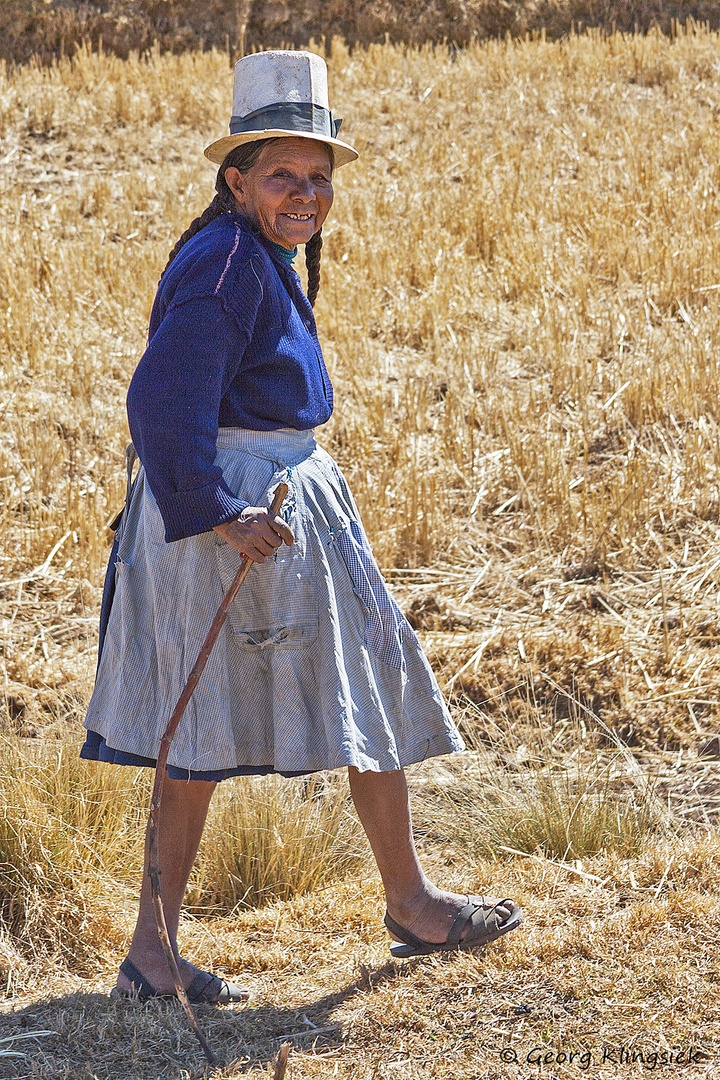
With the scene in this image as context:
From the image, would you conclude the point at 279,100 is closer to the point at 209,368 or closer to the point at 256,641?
the point at 209,368

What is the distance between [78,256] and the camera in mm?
8742

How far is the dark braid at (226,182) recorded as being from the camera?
2566mm

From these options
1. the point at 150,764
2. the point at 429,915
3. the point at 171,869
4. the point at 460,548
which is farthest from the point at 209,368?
the point at 460,548

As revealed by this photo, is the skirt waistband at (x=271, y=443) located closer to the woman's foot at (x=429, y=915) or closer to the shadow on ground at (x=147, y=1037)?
the woman's foot at (x=429, y=915)

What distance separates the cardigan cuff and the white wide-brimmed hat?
2.54 ft

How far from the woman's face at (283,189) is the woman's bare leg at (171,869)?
3.95 feet

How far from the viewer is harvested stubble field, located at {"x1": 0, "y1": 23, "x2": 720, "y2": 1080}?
8.75 feet

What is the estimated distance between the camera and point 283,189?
2541mm

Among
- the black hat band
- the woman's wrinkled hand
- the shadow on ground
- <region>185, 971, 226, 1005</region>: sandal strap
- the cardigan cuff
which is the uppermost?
the black hat band

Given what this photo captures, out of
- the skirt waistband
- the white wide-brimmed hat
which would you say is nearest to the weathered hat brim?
the white wide-brimmed hat

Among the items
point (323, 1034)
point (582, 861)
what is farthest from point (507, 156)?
point (323, 1034)

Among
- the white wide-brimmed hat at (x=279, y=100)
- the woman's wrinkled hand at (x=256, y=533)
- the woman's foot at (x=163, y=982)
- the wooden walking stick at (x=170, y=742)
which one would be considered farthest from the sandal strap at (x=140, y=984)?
the white wide-brimmed hat at (x=279, y=100)

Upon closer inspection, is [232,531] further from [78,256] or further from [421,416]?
[78,256]

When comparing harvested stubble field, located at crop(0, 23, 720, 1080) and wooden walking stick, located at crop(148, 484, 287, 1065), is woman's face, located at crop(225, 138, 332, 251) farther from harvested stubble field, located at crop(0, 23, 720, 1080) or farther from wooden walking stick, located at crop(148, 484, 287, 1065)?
harvested stubble field, located at crop(0, 23, 720, 1080)
